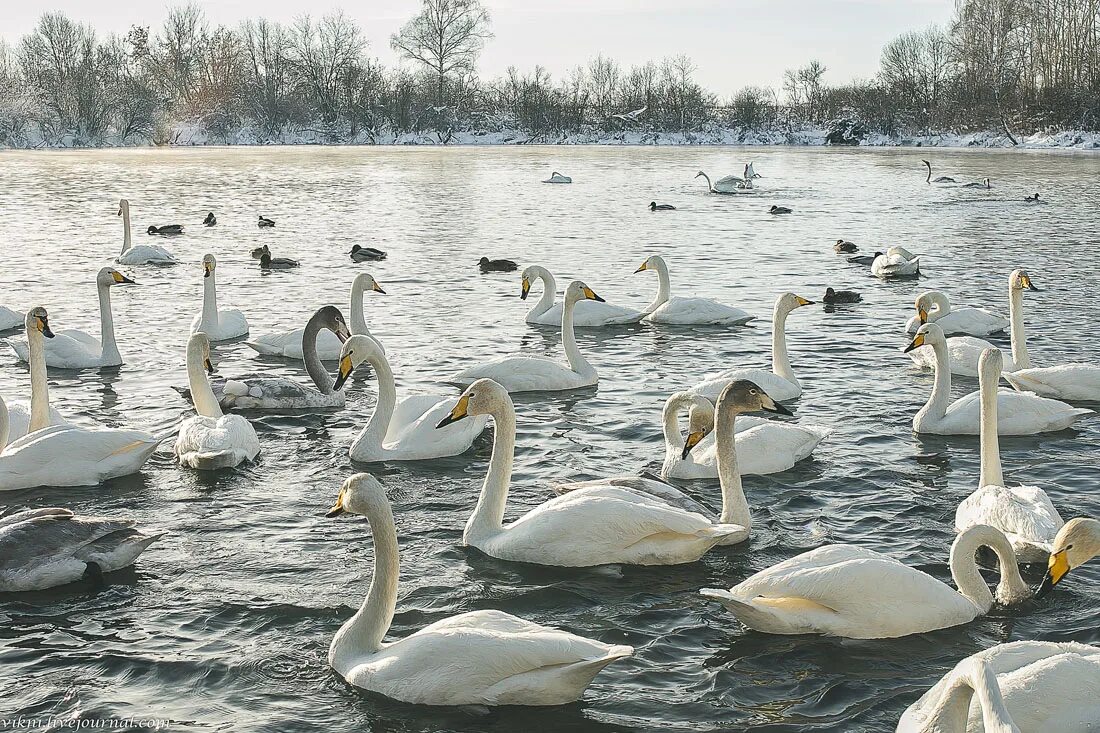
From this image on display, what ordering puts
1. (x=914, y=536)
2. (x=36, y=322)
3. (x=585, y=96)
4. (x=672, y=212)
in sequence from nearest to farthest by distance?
(x=914, y=536), (x=36, y=322), (x=672, y=212), (x=585, y=96)

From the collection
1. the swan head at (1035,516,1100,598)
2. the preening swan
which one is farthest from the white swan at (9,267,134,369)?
the swan head at (1035,516,1100,598)

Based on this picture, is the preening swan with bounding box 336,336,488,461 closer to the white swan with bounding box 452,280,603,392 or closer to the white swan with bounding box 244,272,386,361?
the white swan with bounding box 452,280,603,392

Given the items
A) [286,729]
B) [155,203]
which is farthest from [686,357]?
[155,203]

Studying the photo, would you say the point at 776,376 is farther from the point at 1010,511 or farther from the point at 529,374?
the point at 1010,511

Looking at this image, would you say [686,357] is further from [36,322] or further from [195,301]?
[195,301]

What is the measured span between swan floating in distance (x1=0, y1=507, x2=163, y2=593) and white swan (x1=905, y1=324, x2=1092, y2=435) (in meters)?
5.74

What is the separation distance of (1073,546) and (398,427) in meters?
4.92

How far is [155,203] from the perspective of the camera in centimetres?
3278

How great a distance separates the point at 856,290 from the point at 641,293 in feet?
9.98

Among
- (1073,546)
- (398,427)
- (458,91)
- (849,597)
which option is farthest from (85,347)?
(458,91)

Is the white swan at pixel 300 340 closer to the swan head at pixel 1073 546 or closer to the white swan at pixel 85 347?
the white swan at pixel 85 347

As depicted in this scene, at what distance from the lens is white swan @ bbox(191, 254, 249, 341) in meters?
12.6

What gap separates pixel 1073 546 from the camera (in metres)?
5.13

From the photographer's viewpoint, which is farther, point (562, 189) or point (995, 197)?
point (562, 189)
